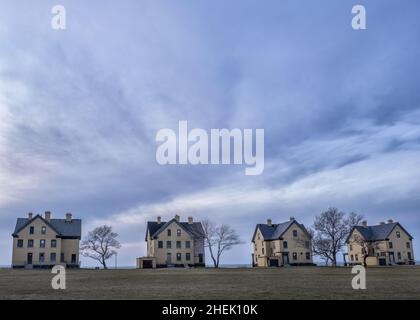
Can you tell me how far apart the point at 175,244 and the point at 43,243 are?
90.2 ft

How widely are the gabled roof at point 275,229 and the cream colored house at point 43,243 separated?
43.6m

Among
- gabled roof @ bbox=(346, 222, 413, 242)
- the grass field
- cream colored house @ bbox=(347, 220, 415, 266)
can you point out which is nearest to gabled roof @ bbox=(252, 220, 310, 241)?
cream colored house @ bbox=(347, 220, 415, 266)

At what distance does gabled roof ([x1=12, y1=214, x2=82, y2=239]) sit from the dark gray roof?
215ft

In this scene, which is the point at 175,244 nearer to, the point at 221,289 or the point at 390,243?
the point at 390,243

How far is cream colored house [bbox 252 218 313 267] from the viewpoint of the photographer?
101 m

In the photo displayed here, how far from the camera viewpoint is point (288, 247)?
10244cm

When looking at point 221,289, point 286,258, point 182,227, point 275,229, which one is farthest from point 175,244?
point 221,289

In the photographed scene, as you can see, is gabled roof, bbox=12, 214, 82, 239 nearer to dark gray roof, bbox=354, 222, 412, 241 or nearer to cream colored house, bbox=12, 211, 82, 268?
cream colored house, bbox=12, 211, 82, 268

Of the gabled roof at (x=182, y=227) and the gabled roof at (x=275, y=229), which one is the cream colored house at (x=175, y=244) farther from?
the gabled roof at (x=275, y=229)

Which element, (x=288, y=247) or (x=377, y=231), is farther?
(x=377, y=231)
